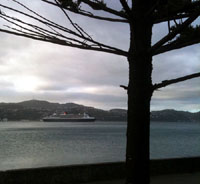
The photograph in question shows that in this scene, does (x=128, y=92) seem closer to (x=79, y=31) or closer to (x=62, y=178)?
(x=79, y=31)

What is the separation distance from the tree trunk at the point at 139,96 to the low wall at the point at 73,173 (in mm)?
4735

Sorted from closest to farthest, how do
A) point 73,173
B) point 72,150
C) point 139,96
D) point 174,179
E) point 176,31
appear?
point 176,31 < point 139,96 < point 73,173 < point 174,179 < point 72,150

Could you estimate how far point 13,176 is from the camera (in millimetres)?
5965

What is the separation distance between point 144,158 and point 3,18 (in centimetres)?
123

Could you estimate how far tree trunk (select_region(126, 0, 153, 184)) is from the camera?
69.5 inches

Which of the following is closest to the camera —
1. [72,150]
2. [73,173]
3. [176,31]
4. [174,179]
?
[176,31]

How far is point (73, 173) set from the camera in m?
6.55

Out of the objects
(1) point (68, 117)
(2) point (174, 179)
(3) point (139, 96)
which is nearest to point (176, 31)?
(3) point (139, 96)

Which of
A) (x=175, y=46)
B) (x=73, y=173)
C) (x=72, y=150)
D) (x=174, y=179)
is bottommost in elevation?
(x=72, y=150)

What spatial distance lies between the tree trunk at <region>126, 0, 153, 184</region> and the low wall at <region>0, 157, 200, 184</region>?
4735 mm

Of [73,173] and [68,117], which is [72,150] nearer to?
[73,173]

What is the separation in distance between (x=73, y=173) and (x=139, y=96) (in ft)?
16.8

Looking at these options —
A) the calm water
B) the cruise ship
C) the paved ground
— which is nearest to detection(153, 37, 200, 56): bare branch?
the paved ground

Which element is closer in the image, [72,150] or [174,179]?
[174,179]
